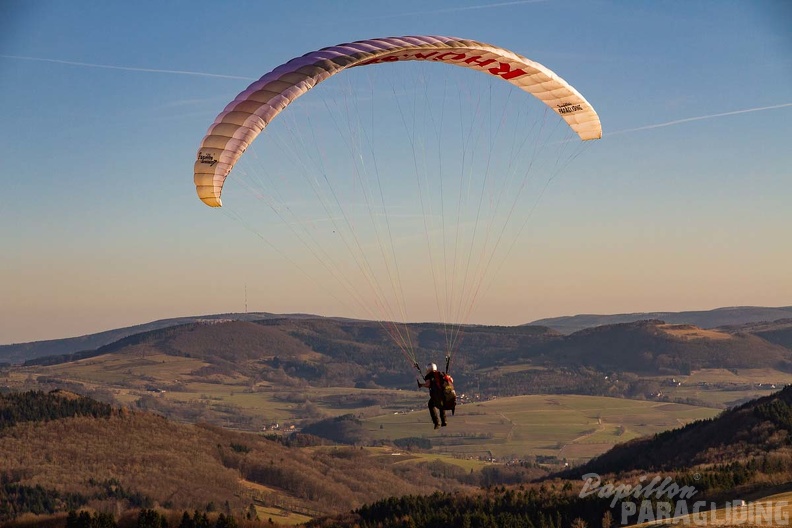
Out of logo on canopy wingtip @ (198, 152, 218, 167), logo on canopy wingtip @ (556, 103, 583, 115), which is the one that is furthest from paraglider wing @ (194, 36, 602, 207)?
logo on canopy wingtip @ (556, 103, 583, 115)

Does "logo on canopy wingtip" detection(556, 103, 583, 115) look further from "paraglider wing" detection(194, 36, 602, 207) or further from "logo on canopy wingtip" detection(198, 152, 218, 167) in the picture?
"logo on canopy wingtip" detection(198, 152, 218, 167)

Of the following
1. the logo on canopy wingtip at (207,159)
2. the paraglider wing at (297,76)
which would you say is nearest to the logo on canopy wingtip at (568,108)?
the paraglider wing at (297,76)

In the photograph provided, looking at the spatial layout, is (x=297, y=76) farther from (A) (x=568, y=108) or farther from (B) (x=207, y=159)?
(A) (x=568, y=108)

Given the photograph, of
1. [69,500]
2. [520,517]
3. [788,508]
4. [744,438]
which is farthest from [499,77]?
[69,500]

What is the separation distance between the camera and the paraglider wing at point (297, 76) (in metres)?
38.8

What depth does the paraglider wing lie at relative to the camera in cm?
3881

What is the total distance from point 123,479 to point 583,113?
551 ft

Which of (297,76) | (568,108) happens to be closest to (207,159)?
(297,76)

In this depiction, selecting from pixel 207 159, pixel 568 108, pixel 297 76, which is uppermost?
pixel 568 108

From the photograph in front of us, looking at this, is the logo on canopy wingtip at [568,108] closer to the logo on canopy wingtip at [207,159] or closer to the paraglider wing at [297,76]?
the paraglider wing at [297,76]

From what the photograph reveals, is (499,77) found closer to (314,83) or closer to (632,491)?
(314,83)

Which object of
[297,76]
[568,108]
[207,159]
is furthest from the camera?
[568,108]

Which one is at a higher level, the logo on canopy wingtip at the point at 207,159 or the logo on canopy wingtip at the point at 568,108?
the logo on canopy wingtip at the point at 568,108

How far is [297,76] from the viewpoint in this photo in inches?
1526
